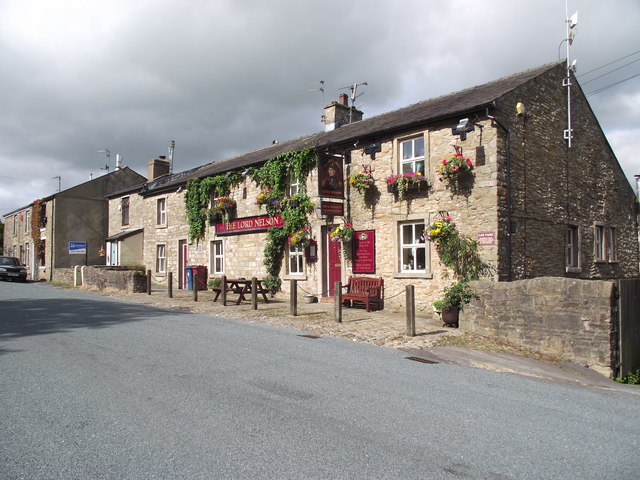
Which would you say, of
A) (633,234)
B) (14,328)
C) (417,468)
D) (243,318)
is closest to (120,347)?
(14,328)

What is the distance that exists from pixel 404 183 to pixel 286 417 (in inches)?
384

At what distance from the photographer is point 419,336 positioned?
32.5 ft

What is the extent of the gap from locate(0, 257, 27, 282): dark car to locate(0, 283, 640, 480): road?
2588 cm

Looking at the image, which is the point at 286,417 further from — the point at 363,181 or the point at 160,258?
the point at 160,258

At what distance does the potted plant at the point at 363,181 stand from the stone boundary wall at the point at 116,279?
10.4m

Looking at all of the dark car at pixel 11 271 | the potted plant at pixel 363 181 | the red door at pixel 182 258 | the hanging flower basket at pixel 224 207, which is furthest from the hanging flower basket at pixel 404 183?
the dark car at pixel 11 271

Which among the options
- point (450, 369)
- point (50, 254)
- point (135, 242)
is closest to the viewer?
point (450, 369)

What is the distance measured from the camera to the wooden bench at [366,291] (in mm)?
13757

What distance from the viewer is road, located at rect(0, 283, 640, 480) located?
3.71 m

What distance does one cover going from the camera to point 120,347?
7938 mm

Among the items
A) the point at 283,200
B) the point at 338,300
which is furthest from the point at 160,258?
the point at 338,300

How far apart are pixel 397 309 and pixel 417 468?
1009cm

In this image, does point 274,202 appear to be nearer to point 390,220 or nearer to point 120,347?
point 390,220

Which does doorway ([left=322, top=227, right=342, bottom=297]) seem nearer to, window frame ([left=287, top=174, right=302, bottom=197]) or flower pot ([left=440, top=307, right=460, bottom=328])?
window frame ([left=287, top=174, right=302, bottom=197])
